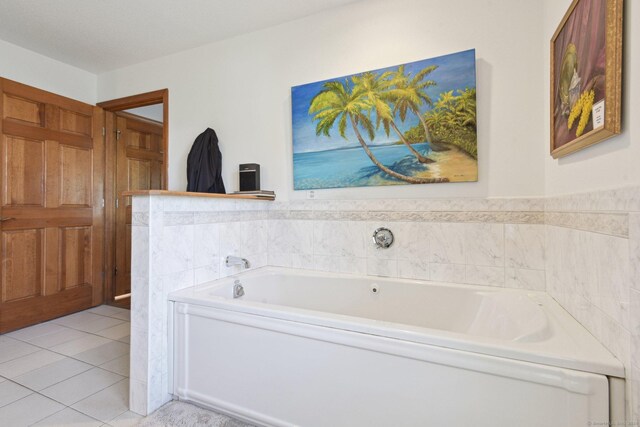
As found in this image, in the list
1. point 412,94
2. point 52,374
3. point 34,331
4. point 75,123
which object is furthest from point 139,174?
point 412,94

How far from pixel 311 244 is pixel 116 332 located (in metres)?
1.81

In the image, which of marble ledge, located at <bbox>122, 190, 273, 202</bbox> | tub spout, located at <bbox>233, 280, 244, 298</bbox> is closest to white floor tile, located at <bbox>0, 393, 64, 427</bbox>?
tub spout, located at <bbox>233, 280, 244, 298</bbox>

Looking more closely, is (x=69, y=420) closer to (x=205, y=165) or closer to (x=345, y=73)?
(x=205, y=165)

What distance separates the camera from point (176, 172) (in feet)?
9.61

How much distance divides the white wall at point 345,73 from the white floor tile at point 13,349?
1.58 m

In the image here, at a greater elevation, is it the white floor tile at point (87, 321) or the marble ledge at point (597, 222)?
the marble ledge at point (597, 222)

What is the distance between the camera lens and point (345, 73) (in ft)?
7.45

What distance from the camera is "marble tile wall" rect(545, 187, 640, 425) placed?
0.89 meters

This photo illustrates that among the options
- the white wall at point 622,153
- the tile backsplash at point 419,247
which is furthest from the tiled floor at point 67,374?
the white wall at point 622,153

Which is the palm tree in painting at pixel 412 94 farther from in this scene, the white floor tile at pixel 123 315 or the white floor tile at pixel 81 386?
the white floor tile at pixel 123 315

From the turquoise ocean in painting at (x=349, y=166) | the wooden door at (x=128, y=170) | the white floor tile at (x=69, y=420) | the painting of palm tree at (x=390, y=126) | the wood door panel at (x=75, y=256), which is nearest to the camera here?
the white floor tile at (x=69, y=420)

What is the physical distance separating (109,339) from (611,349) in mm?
3037

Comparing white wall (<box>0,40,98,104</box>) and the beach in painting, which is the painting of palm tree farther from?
white wall (<box>0,40,98,104</box>)

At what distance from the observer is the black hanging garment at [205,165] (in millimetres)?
2594
